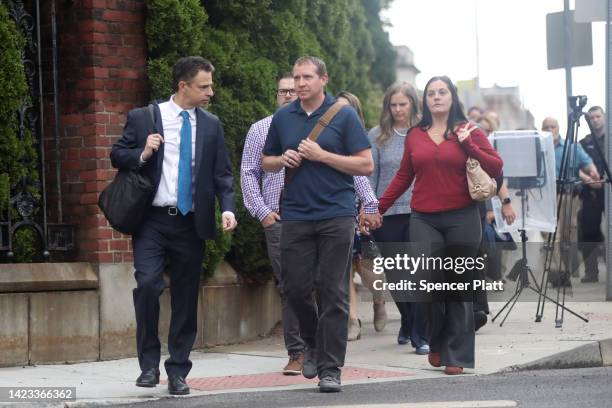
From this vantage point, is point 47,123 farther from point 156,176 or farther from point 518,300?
point 518,300

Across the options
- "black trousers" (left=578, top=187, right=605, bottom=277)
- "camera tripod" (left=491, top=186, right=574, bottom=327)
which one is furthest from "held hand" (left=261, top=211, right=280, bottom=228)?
"black trousers" (left=578, top=187, right=605, bottom=277)

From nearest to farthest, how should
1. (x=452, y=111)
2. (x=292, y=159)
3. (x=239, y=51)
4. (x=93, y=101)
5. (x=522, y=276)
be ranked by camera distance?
(x=292, y=159) < (x=452, y=111) < (x=93, y=101) < (x=239, y=51) < (x=522, y=276)

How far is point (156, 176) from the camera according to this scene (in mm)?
7938

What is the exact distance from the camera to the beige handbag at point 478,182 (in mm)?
8633

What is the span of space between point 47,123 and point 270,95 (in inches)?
79.3

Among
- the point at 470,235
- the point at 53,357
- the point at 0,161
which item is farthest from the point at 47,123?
the point at 470,235

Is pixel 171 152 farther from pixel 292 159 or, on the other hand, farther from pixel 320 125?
pixel 320 125

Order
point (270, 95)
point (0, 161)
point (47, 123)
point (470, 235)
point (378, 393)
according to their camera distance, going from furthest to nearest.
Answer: point (270, 95)
point (47, 123)
point (0, 161)
point (470, 235)
point (378, 393)

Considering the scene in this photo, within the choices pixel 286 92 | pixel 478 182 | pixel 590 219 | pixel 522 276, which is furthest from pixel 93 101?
pixel 590 219

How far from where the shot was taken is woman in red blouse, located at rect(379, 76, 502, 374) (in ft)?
28.7

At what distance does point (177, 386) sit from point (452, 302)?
1.89 metres

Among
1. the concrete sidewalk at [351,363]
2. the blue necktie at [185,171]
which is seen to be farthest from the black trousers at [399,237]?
the blue necktie at [185,171]

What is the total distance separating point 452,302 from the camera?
877cm

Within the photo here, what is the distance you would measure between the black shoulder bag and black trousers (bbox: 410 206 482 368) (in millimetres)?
1910
